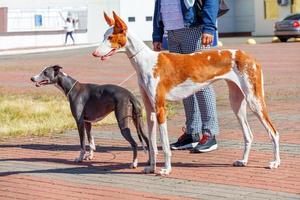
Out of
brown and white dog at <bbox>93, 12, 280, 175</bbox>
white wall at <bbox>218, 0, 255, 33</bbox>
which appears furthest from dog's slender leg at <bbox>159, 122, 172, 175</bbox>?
white wall at <bbox>218, 0, 255, 33</bbox>

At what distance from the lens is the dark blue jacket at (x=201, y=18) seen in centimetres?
916

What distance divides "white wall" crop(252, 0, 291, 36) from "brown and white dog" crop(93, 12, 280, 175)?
52304 mm

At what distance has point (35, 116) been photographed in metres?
13.8

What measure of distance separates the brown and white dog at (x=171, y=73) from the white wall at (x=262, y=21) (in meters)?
52.3

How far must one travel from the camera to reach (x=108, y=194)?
7562 millimetres

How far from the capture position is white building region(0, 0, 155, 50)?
53.9 meters

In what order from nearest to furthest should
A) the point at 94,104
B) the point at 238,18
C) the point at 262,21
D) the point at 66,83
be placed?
the point at 94,104
the point at 66,83
the point at 262,21
the point at 238,18

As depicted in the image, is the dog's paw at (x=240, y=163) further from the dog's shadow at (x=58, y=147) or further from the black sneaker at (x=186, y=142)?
the dog's shadow at (x=58, y=147)

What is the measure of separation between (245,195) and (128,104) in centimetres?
213

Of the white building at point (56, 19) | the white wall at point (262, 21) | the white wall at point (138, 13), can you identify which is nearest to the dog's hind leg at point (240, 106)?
the white building at point (56, 19)

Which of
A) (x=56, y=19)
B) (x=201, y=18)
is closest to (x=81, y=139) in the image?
(x=201, y=18)

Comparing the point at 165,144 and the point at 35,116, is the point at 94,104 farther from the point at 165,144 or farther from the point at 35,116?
the point at 35,116

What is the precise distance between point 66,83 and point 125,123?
43.8 inches

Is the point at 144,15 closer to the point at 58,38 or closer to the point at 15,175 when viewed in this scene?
the point at 58,38
